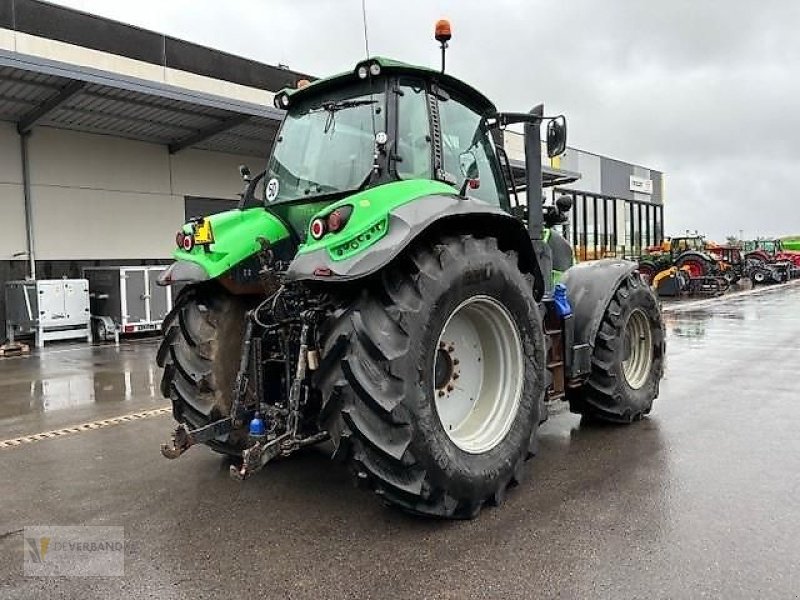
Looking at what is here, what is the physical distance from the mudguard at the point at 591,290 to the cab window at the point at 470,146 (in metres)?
1.00

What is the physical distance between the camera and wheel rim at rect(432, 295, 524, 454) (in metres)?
3.92

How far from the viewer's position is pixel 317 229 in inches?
134

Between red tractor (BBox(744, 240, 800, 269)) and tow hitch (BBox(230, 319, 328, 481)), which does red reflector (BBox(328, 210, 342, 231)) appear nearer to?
tow hitch (BBox(230, 319, 328, 481))

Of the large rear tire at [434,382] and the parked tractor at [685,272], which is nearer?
the large rear tire at [434,382]

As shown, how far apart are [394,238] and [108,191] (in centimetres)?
1351

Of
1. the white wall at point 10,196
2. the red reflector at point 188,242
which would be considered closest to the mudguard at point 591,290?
the red reflector at point 188,242

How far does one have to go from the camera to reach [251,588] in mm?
2965

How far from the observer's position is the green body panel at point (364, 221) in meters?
3.28

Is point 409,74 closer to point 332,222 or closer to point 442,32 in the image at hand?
point 442,32

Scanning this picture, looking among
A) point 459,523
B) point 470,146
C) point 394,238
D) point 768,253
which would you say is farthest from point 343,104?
point 768,253

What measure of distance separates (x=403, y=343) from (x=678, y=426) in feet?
10.8

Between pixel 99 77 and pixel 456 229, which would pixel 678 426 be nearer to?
pixel 456 229

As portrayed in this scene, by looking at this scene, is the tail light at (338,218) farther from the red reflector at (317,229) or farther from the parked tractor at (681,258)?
the parked tractor at (681,258)

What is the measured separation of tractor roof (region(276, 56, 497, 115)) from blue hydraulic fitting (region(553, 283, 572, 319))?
1383mm
